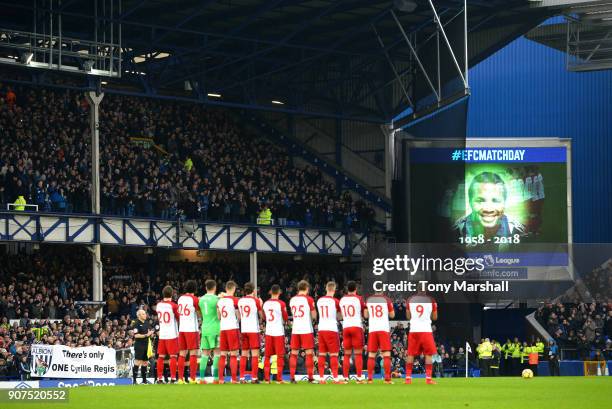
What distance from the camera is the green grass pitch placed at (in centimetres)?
1911

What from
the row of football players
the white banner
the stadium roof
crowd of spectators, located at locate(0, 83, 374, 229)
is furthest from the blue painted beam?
the row of football players

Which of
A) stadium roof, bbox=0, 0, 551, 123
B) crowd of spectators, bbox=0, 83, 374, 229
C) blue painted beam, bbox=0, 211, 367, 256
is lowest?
blue painted beam, bbox=0, 211, 367, 256

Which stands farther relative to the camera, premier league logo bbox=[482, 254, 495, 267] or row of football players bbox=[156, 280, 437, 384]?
premier league logo bbox=[482, 254, 495, 267]

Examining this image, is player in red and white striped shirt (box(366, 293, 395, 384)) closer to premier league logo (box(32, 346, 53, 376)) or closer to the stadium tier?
the stadium tier

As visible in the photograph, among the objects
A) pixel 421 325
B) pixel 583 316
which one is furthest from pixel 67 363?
pixel 583 316

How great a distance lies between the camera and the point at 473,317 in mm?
48688

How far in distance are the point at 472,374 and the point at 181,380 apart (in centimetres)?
2178

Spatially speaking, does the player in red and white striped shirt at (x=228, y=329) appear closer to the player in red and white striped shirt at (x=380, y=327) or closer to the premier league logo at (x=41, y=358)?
the player in red and white striped shirt at (x=380, y=327)

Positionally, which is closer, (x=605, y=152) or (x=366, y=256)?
(x=366, y=256)

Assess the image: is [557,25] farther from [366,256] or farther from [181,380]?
[181,380]

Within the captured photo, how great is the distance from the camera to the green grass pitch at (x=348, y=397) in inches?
752

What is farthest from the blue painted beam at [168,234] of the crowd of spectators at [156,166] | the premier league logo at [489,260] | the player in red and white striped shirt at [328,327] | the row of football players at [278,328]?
the player in red and white striped shirt at [328,327]

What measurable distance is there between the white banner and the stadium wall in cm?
2843

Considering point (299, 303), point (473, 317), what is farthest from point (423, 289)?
point (299, 303)
